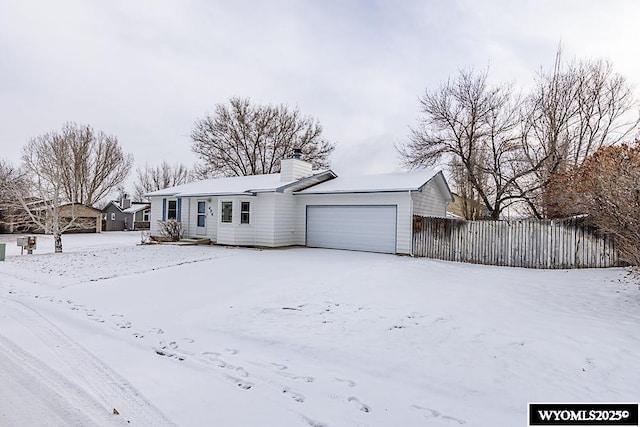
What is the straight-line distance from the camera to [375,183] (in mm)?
14820

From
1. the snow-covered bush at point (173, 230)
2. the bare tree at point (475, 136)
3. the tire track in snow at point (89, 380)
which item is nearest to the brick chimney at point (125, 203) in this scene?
the snow-covered bush at point (173, 230)

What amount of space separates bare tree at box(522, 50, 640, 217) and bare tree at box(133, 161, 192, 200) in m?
41.5

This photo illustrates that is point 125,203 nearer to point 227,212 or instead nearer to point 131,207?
point 131,207

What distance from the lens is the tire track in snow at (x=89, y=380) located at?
3158mm

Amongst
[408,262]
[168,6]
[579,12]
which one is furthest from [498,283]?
[168,6]

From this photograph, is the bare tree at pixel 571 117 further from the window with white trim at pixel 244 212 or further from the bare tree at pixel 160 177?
the bare tree at pixel 160 177

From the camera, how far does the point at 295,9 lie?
11141 millimetres

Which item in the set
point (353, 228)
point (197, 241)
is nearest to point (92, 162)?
point (197, 241)

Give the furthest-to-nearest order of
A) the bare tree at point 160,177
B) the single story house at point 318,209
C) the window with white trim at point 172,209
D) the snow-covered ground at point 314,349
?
the bare tree at point 160,177 < the window with white trim at point 172,209 < the single story house at point 318,209 < the snow-covered ground at point 314,349

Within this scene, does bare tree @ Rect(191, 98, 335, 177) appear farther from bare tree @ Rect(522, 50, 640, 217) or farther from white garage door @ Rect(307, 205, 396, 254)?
bare tree @ Rect(522, 50, 640, 217)

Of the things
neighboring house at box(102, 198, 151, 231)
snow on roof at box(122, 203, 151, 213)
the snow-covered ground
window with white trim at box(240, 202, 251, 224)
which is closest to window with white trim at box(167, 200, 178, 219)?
window with white trim at box(240, 202, 251, 224)

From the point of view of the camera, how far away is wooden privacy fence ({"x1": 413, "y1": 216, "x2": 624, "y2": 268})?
1031 cm

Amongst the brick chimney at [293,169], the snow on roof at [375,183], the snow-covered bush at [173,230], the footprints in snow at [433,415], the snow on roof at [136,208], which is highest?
the brick chimney at [293,169]

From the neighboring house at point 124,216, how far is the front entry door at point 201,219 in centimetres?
2503
